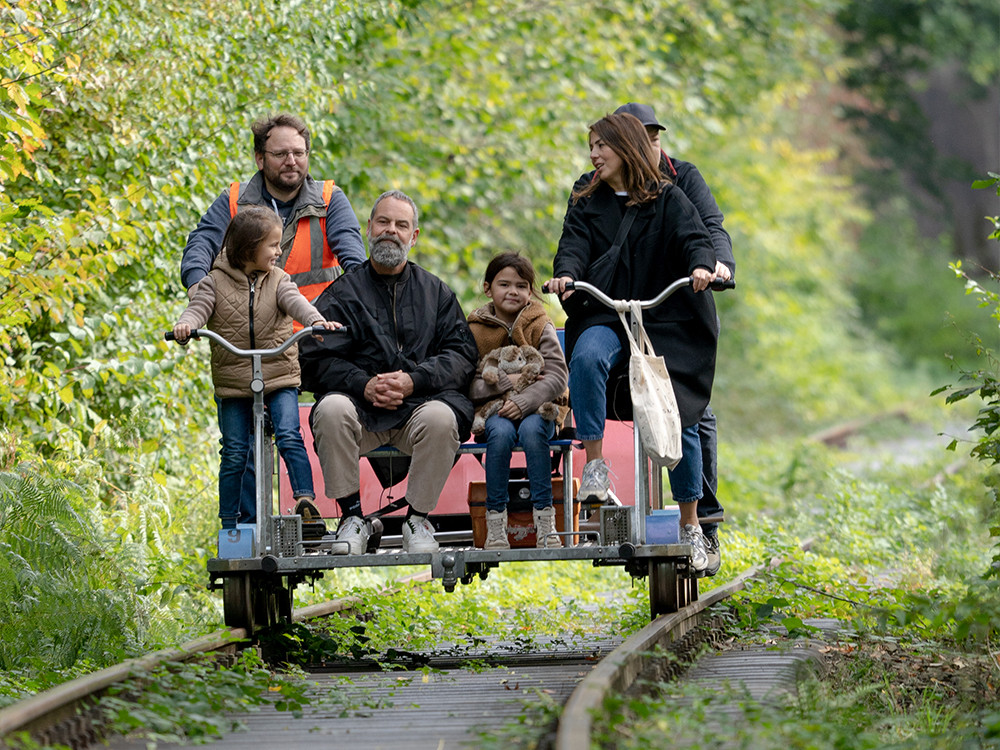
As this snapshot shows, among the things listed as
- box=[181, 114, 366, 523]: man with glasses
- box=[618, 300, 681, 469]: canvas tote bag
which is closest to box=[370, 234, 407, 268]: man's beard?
box=[181, 114, 366, 523]: man with glasses

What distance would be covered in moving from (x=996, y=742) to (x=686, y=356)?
9.87ft

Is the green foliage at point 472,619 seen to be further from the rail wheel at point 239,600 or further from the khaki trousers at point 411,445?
the khaki trousers at point 411,445

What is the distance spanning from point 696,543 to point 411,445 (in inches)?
64.4

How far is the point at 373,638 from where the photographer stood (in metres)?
7.70

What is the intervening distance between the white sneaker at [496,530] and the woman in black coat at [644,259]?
0.86m

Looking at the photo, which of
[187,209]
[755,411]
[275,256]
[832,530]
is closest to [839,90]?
[755,411]

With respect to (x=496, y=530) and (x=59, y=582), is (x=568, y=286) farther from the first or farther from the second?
(x=59, y=582)

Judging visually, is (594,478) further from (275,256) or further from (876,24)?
(876,24)

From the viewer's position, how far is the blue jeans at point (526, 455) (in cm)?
691

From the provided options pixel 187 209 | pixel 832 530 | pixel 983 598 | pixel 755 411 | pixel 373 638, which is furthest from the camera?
pixel 755 411

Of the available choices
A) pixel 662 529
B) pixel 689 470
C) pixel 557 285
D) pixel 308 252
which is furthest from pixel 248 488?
pixel 689 470

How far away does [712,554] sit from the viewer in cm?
789

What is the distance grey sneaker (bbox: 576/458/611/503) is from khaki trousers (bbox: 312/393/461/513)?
0.65m

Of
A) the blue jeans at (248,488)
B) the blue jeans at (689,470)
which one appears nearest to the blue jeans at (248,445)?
the blue jeans at (248,488)
